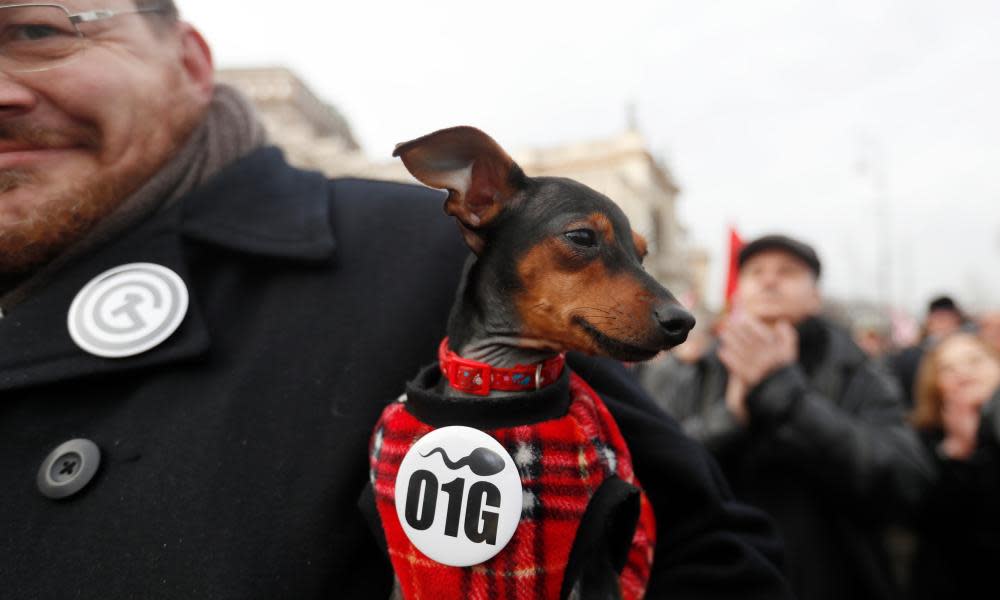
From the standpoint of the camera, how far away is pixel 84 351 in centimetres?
126

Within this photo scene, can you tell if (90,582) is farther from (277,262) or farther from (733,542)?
(733,542)

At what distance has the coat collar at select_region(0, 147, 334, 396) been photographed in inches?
49.3

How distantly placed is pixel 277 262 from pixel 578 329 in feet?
2.34

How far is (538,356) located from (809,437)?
195cm

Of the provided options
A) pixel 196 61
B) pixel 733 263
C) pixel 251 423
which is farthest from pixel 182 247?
pixel 733 263

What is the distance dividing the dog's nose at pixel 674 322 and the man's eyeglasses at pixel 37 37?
1.34 metres

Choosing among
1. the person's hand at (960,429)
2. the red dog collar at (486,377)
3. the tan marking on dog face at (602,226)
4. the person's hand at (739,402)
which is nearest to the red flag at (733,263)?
the person's hand at (739,402)

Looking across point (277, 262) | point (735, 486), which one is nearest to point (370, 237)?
point (277, 262)

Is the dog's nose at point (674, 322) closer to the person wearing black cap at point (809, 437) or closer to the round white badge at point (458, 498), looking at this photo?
the round white badge at point (458, 498)

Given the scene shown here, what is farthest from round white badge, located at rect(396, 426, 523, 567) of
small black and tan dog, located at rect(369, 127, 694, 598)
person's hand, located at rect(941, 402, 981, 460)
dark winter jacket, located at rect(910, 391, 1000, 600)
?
person's hand, located at rect(941, 402, 981, 460)

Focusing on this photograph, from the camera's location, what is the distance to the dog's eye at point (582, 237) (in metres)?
1.26

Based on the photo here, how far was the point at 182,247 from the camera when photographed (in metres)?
1.46

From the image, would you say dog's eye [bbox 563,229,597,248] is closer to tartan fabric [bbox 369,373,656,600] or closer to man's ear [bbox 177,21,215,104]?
tartan fabric [bbox 369,373,656,600]

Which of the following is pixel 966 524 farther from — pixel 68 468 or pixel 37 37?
pixel 37 37
